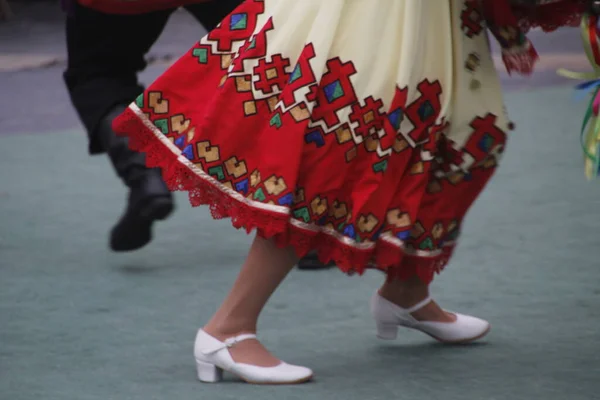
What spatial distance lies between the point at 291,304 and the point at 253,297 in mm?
668

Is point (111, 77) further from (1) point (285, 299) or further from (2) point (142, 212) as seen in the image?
(1) point (285, 299)

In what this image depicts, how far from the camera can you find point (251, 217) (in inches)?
97.0

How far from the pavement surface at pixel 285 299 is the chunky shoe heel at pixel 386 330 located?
35 millimetres

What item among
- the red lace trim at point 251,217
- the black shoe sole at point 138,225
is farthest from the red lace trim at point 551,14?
the black shoe sole at point 138,225

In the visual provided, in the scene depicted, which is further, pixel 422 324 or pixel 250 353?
pixel 422 324

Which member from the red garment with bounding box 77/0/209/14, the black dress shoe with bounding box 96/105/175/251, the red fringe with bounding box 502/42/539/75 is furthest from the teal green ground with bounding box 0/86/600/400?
the red garment with bounding box 77/0/209/14

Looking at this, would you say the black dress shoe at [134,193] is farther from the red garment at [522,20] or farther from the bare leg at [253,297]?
the red garment at [522,20]

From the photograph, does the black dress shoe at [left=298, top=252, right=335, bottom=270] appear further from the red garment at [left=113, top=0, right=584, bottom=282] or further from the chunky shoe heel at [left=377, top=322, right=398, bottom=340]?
the red garment at [left=113, top=0, right=584, bottom=282]

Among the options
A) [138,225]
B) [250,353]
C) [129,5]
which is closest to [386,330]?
[250,353]

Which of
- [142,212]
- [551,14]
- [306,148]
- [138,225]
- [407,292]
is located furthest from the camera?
[138,225]

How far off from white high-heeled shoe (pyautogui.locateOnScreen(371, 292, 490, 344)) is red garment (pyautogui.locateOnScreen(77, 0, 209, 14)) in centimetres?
102

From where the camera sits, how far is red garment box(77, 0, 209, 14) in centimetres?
333

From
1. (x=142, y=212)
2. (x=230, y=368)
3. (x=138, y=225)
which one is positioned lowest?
(x=138, y=225)

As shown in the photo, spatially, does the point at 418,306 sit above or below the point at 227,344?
above
